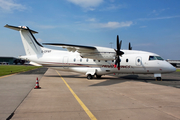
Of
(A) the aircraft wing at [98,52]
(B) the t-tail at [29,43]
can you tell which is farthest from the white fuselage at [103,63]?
(B) the t-tail at [29,43]

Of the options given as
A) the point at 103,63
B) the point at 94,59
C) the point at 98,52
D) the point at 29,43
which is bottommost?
the point at 103,63

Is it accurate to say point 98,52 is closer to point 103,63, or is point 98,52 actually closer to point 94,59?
point 94,59

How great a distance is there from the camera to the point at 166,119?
520 centimetres

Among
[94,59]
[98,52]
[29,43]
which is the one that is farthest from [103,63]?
[29,43]

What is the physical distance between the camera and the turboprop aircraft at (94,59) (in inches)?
679

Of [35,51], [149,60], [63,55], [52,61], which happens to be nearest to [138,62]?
[149,60]

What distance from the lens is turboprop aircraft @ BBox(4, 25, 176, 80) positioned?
17234mm

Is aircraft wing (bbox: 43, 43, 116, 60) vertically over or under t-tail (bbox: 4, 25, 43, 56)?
under

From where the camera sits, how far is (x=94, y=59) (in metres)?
18.5

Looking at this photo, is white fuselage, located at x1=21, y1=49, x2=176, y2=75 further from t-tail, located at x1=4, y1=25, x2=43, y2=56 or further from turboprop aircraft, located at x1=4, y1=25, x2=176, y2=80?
t-tail, located at x1=4, y1=25, x2=43, y2=56

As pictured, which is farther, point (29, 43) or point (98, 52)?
point (29, 43)

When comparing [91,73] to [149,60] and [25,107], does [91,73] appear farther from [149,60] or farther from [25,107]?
Result: [25,107]

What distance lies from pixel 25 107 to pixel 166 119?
5670mm

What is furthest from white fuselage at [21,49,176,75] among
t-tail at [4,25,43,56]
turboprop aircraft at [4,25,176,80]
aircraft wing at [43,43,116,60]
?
t-tail at [4,25,43,56]
